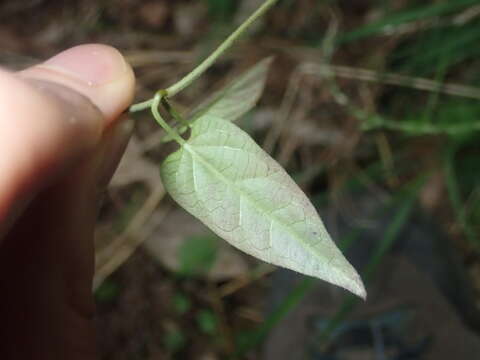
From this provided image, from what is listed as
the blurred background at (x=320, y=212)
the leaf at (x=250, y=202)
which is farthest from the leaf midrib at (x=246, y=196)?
the blurred background at (x=320, y=212)

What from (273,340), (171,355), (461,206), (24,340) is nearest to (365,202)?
(461,206)

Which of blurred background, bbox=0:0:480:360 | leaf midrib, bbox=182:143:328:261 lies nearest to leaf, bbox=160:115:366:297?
leaf midrib, bbox=182:143:328:261

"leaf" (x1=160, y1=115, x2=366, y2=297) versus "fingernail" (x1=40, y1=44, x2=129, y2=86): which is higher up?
"fingernail" (x1=40, y1=44, x2=129, y2=86)

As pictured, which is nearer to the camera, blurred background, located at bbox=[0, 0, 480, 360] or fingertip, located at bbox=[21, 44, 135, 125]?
fingertip, located at bbox=[21, 44, 135, 125]

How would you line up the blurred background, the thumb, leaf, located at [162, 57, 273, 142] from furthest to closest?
the blurred background, leaf, located at [162, 57, 273, 142], the thumb

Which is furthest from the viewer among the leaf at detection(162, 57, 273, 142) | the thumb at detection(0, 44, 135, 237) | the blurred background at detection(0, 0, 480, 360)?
the blurred background at detection(0, 0, 480, 360)

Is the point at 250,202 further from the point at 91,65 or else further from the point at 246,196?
the point at 91,65

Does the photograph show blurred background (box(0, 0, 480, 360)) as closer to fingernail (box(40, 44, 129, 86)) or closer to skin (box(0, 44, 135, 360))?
skin (box(0, 44, 135, 360))
